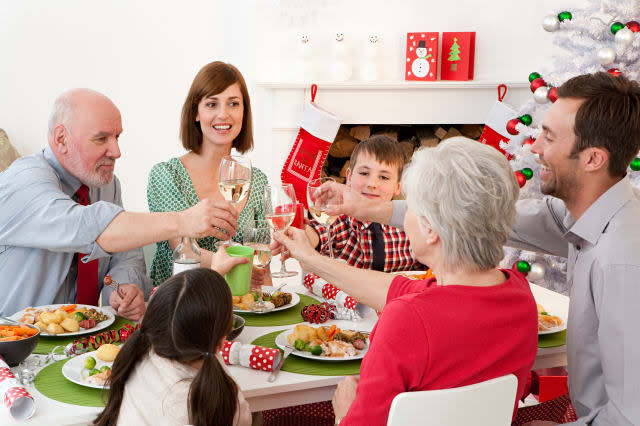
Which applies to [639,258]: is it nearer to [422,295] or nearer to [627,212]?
[627,212]

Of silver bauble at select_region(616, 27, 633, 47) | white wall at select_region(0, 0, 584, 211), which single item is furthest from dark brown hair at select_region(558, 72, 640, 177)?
white wall at select_region(0, 0, 584, 211)

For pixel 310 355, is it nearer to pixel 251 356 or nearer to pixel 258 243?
pixel 251 356

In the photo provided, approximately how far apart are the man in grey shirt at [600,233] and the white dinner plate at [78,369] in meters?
1.16

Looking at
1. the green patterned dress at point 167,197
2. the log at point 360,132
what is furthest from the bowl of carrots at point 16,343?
the log at point 360,132

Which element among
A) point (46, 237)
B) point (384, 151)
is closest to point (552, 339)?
point (384, 151)

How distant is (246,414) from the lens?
132 centimetres

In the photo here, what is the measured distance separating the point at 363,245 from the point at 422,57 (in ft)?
6.51

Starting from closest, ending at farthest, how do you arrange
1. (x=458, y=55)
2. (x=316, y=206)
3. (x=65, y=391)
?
(x=65, y=391) → (x=316, y=206) → (x=458, y=55)

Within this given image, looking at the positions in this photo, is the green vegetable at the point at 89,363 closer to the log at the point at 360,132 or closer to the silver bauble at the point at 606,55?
the silver bauble at the point at 606,55

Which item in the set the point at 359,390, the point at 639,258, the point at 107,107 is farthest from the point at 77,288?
the point at 639,258

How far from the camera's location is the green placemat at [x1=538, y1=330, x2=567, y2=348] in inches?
68.6

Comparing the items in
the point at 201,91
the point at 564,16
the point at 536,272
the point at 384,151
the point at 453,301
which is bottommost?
the point at 536,272

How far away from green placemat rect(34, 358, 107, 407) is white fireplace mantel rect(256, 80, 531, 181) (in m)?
3.10

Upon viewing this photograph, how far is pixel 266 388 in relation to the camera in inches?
56.1
